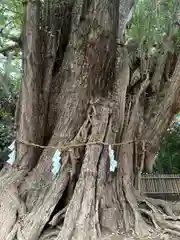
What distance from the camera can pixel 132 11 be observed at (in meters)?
3.37

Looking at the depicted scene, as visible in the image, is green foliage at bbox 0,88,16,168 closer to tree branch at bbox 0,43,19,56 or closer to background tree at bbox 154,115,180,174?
tree branch at bbox 0,43,19,56

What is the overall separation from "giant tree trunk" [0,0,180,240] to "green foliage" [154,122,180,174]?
12.0ft

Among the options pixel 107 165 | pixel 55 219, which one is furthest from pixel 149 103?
pixel 55 219

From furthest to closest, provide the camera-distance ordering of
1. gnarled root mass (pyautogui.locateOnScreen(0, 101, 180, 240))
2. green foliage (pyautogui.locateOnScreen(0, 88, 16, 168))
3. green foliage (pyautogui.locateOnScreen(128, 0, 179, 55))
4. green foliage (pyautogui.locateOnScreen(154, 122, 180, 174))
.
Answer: green foliage (pyautogui.locateOnScreen(154, 122, 180, 174)) → green foliage (pyautogui.locateOnScreen(0, 88, 16, 168)) → green foliage (pyautogui.locateOnScreen(128, 0, 179, 55)) → gnarled root mass (pyautogui.locateOnScreen(0, 101, 180, 240))

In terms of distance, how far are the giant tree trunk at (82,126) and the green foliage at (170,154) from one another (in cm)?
366

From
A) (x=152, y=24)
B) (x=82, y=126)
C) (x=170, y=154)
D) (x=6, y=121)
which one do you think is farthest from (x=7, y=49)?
(x=170, y=154)

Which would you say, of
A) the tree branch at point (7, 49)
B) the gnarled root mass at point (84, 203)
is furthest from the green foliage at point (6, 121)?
the gnarled root mass at point (84, 203)

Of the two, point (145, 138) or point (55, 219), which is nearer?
point (55, 219)

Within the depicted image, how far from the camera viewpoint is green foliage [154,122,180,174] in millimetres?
6617

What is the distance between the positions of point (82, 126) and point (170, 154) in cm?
453

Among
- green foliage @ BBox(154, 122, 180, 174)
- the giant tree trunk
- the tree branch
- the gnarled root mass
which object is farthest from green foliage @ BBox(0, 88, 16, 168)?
green foliage @ BBox(154, 122, 180, 174)

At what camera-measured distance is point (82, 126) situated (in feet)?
8.36

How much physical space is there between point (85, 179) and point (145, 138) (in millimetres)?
→ 887

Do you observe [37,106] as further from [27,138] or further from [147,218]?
[147,218]
